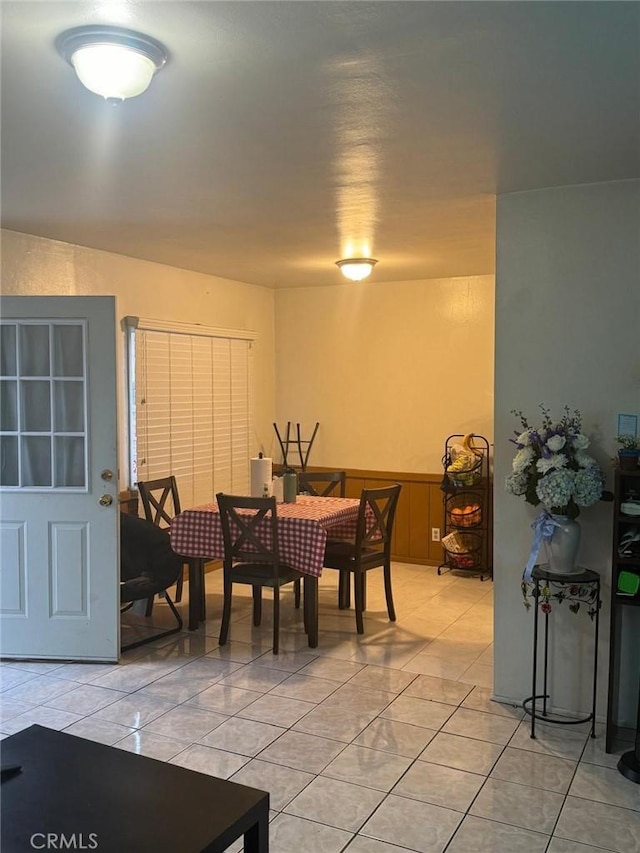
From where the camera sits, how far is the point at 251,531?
13.9 feet

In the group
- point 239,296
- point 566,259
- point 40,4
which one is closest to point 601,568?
point 566,259

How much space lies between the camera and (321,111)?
2.42 meters

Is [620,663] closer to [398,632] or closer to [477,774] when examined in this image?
[477,774]

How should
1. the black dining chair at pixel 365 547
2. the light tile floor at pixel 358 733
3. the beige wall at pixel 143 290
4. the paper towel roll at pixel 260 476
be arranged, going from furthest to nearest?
the paper towel roll at pixel 260 476 < the black dining chair at pixel 365 547 < the beige wall at pixel 143 290 < the light tile floor at pixel 358 733

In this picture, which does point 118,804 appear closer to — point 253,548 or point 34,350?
point 253,548

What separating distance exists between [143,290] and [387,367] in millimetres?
2286

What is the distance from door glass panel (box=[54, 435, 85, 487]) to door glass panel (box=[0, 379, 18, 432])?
0.27 m

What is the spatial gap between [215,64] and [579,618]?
2785 millimetres

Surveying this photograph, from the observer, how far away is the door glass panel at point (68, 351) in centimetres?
408

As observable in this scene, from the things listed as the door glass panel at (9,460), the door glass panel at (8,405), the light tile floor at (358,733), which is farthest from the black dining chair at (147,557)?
the door glass panel at (8,405)

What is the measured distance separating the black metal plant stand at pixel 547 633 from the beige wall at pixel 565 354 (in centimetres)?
5

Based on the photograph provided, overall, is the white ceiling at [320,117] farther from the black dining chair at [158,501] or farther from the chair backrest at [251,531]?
the black dining chair at [158,501]

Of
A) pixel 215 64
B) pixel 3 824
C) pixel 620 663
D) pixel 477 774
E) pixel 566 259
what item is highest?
pixel 215 64

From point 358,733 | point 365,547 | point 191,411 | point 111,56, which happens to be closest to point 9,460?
point 191,411
